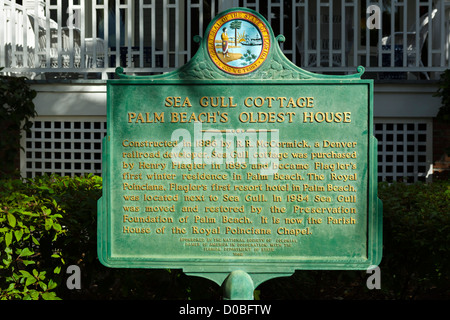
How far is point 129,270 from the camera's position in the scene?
503cm

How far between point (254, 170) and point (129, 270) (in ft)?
5.12

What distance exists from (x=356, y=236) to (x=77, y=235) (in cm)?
216

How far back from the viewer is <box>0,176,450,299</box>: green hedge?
4.64m

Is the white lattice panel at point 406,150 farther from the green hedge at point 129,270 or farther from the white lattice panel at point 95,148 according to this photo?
the green hedge at point 129,270

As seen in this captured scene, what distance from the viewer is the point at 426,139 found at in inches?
345

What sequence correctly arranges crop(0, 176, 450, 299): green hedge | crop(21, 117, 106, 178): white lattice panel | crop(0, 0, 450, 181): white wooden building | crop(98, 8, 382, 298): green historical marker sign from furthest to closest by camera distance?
1. crop(21, 117, 106, 178): white lattice panel
2. crop(0, 0, 450, 181): white wooden building
3. crop(0, 176, 450, 299): green hedge
4. crop(98, 8, 382, 298): green historical marker sign


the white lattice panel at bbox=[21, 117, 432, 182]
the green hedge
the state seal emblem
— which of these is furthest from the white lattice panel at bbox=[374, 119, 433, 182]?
the state seal emblem

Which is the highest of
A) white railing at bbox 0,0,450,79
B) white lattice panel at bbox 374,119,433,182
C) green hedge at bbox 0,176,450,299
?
white railing at bbox 0,0,450,79

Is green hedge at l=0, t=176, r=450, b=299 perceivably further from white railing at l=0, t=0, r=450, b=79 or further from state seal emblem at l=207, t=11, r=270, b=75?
white railing at l=0, t=0, r=450, b=79

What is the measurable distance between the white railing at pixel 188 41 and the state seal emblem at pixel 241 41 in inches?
166

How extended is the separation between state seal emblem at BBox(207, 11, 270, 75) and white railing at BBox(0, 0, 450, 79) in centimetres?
422

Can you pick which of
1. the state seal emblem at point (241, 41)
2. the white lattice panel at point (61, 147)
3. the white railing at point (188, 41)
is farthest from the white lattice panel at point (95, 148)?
the state seal emblem at point (241, 41)

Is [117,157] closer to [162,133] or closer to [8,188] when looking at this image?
[162,133]
